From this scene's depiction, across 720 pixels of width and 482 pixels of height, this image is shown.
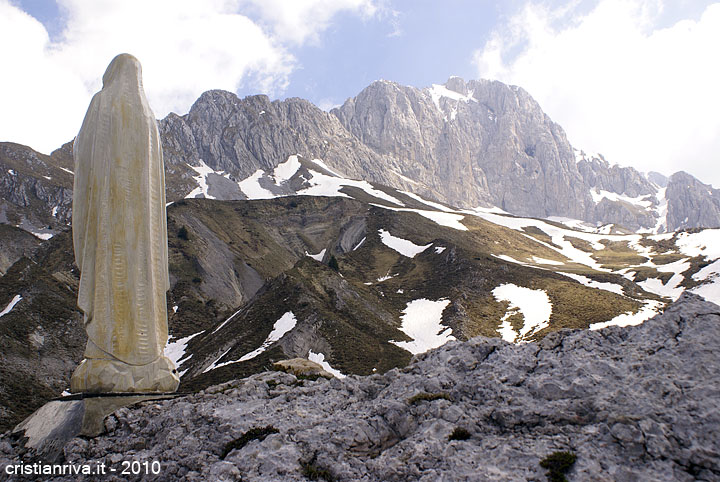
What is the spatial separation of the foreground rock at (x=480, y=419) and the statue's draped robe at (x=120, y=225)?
165 centimetres

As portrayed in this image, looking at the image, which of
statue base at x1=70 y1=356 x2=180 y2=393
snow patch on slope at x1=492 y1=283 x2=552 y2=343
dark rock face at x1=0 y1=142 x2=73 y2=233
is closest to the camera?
statue base at x1=70 y1=356 x2=180 y2=393

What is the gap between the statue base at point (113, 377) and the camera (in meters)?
9.53

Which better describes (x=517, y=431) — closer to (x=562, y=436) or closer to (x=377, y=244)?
(x=562, y=436)

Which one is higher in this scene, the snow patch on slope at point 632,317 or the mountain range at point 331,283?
the mountain range at point 331,283

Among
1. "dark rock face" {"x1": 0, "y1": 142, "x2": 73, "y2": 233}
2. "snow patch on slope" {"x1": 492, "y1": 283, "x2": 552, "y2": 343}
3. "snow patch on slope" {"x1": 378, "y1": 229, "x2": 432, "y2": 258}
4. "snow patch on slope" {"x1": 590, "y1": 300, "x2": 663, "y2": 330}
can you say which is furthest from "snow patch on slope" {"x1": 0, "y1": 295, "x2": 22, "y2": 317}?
"dark rock face" {"x1": 0, "y1": 142, "x2": 73, "y2": 233}

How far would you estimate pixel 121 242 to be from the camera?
32.9ft

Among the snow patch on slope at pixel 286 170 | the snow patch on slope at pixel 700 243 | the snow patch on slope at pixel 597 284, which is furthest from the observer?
the snow patch on slope at pixel 286 170

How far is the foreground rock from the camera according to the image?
6.23 meters

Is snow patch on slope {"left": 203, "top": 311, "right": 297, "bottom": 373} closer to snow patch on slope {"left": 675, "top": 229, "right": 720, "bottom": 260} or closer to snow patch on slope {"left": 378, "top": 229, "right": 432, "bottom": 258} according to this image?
snow patch on slope {"left": 378, "top": 229, "right": 432, "bottom": 258}

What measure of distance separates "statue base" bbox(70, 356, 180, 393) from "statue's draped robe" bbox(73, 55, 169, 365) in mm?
133

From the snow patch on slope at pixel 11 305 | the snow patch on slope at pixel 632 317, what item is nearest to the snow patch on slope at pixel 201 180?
the snow patch on slope at pixel 11 305

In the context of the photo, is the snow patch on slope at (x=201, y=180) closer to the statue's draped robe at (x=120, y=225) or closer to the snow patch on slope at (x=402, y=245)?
the snow patch on slope at (x=402, y=245)

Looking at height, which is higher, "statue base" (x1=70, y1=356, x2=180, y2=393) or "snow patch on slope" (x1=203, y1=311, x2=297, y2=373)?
"snow patch on slope" (x1=203, y1=311, x2=297, y2=373)

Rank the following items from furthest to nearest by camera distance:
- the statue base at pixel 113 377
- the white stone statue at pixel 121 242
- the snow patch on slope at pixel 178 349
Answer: the snow patch on slope at pixel 178 349, the white stone statue at pixel 121 242, the statue base at pixel 113 377
